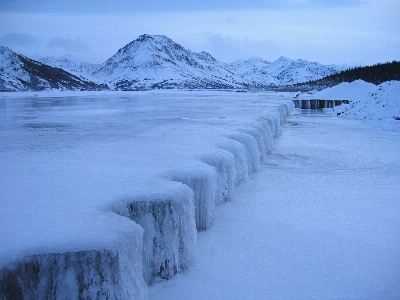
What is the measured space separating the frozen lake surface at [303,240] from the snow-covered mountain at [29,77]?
94.8 meters

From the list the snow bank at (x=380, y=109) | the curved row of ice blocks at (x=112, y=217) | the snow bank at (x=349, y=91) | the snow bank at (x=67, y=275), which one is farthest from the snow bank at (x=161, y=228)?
the snow bank at (x=349, y=91)

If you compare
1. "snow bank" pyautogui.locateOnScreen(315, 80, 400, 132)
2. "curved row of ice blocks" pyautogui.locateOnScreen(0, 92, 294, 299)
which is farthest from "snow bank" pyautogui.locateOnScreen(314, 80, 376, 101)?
"curved row of ice blocks" pyautogui.locateOnScreen(0, 92, 294, 299)

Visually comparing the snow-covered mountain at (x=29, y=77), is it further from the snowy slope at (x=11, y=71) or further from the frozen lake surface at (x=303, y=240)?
the frozen lake surface at (x=303, y=240)

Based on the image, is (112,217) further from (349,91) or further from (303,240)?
(349,91)

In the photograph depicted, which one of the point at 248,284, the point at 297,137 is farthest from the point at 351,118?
the point at 248,284

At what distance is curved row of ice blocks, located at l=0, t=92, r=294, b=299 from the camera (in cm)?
262

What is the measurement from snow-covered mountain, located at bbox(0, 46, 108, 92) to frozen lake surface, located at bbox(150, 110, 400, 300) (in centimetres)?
9476

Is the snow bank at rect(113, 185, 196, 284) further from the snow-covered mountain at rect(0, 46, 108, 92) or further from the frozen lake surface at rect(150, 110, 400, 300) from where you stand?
the snow-covered mountain at rect(0, 46, 108, 92)

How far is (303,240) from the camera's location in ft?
15.4

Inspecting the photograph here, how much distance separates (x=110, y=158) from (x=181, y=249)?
211cm

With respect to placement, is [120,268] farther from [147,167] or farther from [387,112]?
[387,112]

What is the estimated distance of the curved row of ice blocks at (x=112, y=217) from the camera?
2.62 meters

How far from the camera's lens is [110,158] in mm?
5598

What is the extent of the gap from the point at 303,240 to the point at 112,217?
2383 mm
